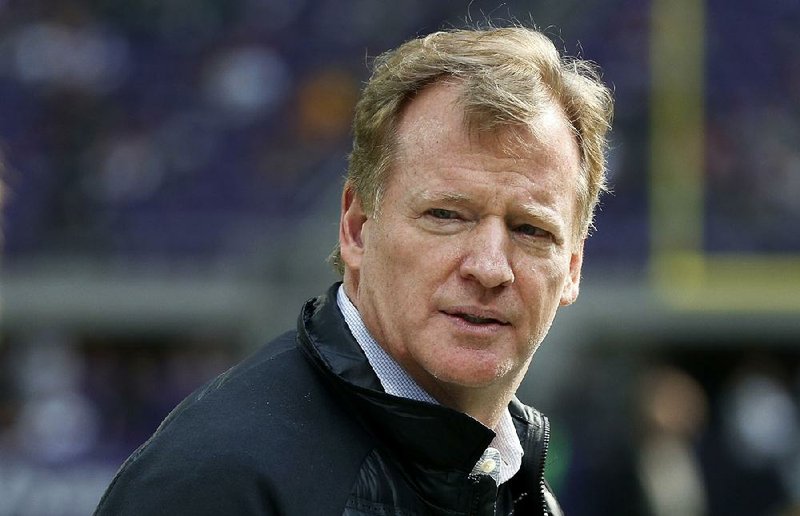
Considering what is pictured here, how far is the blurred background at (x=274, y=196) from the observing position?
10.8 meters

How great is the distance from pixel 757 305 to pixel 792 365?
717 mm

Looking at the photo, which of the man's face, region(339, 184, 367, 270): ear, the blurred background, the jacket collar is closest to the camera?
the jacket collar

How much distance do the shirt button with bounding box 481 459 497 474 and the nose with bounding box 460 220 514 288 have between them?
262 millimetres

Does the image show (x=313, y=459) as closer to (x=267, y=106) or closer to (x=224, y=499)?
(x=224, y=499)

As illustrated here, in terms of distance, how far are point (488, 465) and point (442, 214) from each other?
37 cm

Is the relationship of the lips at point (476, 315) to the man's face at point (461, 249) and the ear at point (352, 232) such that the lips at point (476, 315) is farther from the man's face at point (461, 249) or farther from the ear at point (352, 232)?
the ear at point (352, 232)

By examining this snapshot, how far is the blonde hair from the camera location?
2.04m

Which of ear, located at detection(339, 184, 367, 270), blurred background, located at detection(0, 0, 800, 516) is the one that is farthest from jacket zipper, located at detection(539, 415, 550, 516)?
blurred background, located at detection(0, 0, 800, 516)

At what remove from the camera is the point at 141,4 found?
1255 cm

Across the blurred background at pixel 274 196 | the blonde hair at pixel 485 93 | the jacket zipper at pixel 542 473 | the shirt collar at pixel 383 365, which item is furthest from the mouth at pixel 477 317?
the blurred background at pixel 274 196

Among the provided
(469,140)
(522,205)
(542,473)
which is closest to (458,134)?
(469,140)

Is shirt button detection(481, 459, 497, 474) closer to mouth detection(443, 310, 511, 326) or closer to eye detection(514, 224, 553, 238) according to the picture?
mouth detection(443, 310, 511, 326)

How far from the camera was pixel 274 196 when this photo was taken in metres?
11.3

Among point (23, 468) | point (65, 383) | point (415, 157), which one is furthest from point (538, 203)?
point (65, 383)
